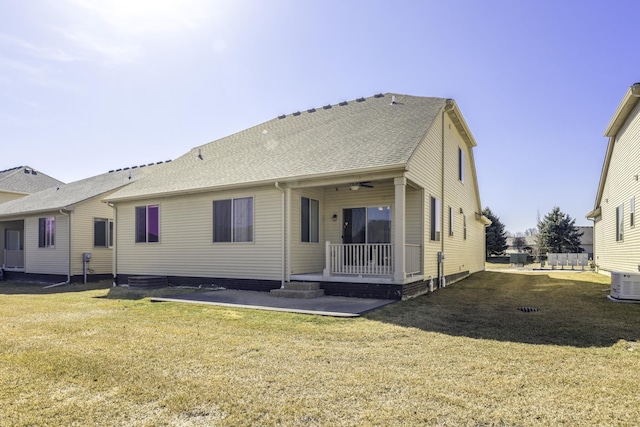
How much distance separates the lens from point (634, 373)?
165 inches

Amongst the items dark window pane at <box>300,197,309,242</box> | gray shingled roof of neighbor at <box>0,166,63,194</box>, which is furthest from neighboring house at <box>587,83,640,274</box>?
gray shingled roof of neighbor at <box>0,166,63,194</box>

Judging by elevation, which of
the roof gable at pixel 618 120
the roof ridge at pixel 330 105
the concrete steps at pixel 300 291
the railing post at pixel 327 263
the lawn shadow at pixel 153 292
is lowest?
the lawn shadow at pixel 153 292

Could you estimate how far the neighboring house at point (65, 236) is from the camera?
1617cm

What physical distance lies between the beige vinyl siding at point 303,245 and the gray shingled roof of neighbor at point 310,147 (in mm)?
957

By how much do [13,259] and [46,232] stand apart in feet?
11.8

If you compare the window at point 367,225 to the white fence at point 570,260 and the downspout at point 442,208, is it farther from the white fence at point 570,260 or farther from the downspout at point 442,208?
the white fence at point 570,260

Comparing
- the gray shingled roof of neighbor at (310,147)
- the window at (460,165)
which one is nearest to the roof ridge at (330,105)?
the gray shingled roof of neighbor at (310,147)

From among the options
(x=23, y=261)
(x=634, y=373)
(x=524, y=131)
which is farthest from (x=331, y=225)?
(x=23, y=261)

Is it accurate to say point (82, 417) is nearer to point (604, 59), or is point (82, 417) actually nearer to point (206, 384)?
point (206, 384)

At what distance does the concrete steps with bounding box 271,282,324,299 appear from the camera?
9656 mm

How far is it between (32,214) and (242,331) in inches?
643

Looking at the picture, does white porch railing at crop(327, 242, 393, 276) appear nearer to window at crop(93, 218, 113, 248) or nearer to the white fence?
window at crop(93, 218, 113, 248)

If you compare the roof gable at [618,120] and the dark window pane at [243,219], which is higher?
the roof gable at [618,120]

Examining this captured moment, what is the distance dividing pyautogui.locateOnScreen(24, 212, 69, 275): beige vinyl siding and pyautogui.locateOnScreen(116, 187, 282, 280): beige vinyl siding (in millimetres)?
3609
